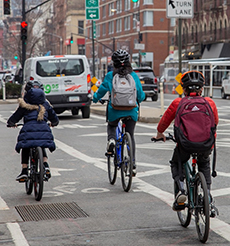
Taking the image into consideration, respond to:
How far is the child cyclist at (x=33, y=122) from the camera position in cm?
766

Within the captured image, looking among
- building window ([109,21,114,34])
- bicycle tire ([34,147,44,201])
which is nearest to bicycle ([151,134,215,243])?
bicycle tire ([34,147,44,201])

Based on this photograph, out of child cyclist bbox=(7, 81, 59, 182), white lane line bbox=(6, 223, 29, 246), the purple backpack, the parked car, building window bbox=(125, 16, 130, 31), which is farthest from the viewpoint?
building window bbox=(125, 16, 130, 31)

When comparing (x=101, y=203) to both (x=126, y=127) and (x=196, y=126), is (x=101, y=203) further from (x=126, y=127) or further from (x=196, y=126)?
(x=196, y=126)

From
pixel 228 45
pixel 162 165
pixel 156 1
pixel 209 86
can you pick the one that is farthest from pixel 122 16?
pixel 162 165

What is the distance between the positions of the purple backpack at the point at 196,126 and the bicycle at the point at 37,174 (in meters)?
2.48

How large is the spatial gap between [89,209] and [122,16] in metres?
84.1

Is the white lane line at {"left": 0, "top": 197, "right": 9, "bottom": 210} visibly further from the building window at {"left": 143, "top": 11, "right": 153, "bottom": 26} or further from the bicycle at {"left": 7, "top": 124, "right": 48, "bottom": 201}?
the building window at {"left": 143, "top": 11, "right": 153, "bottom": 26}

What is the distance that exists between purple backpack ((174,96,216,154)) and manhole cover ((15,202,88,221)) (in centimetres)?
180

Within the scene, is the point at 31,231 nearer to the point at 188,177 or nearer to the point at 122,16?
the point at 188,177

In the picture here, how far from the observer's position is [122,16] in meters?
89.6

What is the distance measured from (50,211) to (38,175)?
0.75 meters

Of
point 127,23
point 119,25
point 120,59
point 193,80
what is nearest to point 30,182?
point 120,59

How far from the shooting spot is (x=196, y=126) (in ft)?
17.7

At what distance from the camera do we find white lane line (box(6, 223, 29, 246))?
5.51 meters
